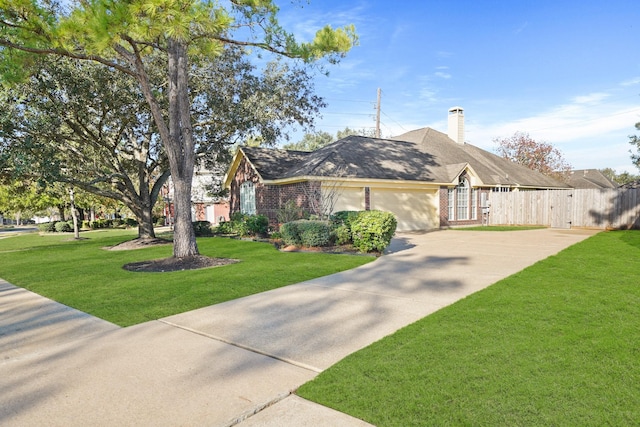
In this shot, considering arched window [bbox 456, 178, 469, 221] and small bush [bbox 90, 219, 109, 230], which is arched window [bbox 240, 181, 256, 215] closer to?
arched window [bbox 456, 178, 469, 221]

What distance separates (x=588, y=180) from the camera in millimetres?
46188

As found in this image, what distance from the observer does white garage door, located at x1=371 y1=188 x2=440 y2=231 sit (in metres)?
19.0

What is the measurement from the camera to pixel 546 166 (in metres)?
36.4

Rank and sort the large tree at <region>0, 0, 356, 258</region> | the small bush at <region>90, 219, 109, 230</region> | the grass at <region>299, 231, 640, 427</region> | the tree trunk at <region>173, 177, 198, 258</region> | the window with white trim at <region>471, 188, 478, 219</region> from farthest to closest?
1. the small bush at <region>90, 219, 109, 230</region>
2. the window with white trim at <region>471, 188, 478, 219</region>
3. the tree trunk at <region>173, 177, 198, 258</region>
4. the large tree at <region>0, 0, 356, 258</region>
5. the grass at <region>299, 231, 640, 427</region>

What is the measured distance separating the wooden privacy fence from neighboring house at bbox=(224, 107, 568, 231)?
1158 mm

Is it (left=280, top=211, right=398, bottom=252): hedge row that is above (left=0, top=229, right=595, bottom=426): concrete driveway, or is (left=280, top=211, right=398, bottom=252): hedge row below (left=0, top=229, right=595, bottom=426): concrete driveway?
above

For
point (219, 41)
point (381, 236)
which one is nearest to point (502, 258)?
point (381, 236)

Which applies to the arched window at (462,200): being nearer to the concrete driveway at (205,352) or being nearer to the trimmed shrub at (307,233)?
the trimmed shrub at (307,233)

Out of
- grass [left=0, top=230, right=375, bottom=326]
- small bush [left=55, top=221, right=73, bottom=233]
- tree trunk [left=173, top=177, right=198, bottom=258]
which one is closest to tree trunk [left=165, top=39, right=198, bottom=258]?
tree trunk [left=173, top=177, right=198, bottom=258]

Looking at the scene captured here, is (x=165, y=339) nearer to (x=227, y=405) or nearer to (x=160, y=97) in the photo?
(x=227, y=405)

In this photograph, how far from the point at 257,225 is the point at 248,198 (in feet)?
11.9

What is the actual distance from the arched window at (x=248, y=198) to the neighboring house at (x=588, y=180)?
36.7m

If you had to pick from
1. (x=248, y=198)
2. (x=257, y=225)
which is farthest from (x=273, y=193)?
(x=257, y=225)

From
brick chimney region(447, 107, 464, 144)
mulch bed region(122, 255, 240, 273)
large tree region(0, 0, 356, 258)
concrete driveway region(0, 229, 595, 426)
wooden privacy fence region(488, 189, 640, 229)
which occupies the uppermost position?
brick chimney region(447, 107, 464, 144)
